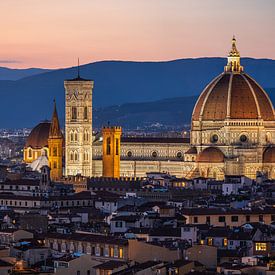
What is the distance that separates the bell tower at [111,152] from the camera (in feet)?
540

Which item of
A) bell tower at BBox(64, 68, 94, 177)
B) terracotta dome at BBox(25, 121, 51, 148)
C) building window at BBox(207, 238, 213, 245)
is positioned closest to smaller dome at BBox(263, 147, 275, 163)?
bell tower at BBox(64, 68, 94, 177)

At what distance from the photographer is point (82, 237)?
76250 millimetres

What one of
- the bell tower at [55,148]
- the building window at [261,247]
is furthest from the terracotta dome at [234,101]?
the building window at [261,247]

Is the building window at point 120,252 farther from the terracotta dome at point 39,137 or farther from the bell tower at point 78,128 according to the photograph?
the terracotta dome at point 39,137

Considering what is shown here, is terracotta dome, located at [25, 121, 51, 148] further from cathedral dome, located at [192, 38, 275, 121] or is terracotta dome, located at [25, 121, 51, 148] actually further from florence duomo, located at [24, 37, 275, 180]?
cathedral dome, located at [192, 38, 275, 121]

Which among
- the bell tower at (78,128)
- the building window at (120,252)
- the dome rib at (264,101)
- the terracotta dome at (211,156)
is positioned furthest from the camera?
the bell tower at (78,128)

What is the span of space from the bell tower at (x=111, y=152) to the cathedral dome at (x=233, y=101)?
7585mm

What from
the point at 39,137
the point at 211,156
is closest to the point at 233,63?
the point at 211,156

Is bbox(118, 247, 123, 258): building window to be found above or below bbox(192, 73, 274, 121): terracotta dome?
below

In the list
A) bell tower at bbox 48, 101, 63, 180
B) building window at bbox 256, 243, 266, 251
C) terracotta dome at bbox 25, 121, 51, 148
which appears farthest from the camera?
terracotta dome at bbox 25, 121, 51, 148

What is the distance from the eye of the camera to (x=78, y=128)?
550 feet

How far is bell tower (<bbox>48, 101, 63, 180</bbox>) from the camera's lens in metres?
162

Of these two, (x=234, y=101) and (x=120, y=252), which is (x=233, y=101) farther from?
(x=120, y=252)

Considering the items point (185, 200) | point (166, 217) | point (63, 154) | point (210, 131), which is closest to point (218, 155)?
point (210, 131)
